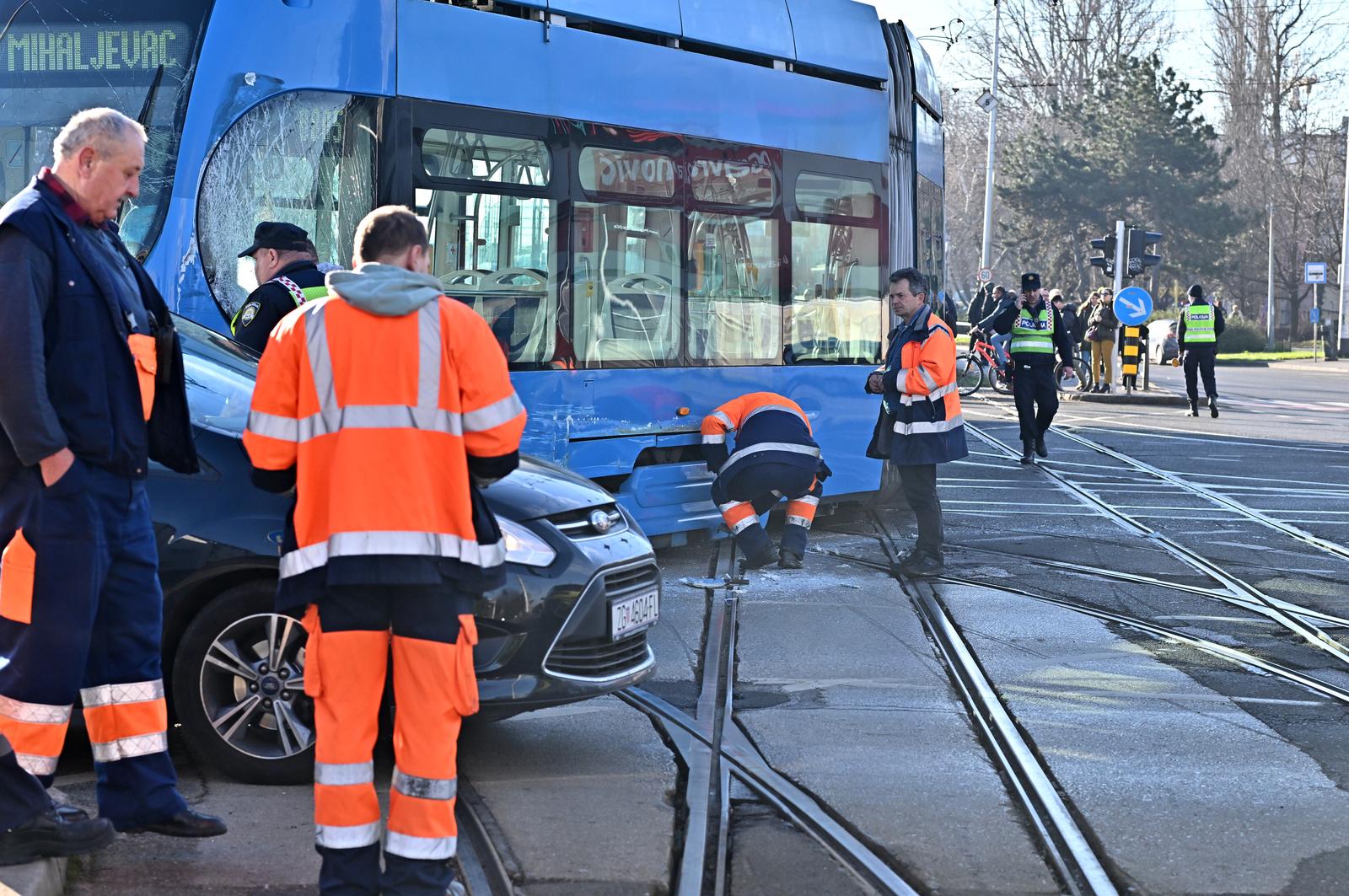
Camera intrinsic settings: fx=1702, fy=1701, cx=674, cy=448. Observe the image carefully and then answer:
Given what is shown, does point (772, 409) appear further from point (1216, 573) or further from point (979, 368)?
point (979, 368)

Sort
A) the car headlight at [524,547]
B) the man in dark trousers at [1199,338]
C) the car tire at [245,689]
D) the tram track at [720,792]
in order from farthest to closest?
the man in dark trousers at [1199,338] → the car headlight at [524,547] → the car tire at [245,689] → the tram track at [720,792]

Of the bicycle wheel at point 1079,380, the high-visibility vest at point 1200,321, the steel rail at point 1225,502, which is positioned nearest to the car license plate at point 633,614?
the steel rail at point 1225,502

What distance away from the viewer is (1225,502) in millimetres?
13336

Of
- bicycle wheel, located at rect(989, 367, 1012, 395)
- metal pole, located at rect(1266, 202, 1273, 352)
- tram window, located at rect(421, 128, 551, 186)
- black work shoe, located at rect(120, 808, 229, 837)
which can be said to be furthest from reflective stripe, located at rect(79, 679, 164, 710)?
metal pole, located at rect(1266, 202, 1273, 352)

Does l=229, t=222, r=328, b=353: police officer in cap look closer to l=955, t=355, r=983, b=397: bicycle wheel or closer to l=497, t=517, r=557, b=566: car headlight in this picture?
l=497, t=517, r=557, b=566: car headlight

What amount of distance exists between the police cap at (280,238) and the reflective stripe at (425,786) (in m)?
3.29

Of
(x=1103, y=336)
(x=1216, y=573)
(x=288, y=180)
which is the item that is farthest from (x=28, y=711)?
(x=1103, y=336)

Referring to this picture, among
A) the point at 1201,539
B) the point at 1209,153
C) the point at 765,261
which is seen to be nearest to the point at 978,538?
the point at 1201,539

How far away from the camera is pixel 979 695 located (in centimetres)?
661

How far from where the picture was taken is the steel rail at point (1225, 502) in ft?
36.0

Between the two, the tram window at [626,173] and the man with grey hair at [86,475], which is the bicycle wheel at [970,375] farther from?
the man with grey hair at [86,475]

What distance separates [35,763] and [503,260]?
5041 mm

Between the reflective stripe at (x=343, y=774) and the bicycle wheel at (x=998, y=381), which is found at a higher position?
the bicycle wheel at (x=998, y=381)

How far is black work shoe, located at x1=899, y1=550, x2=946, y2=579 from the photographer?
376 inches
